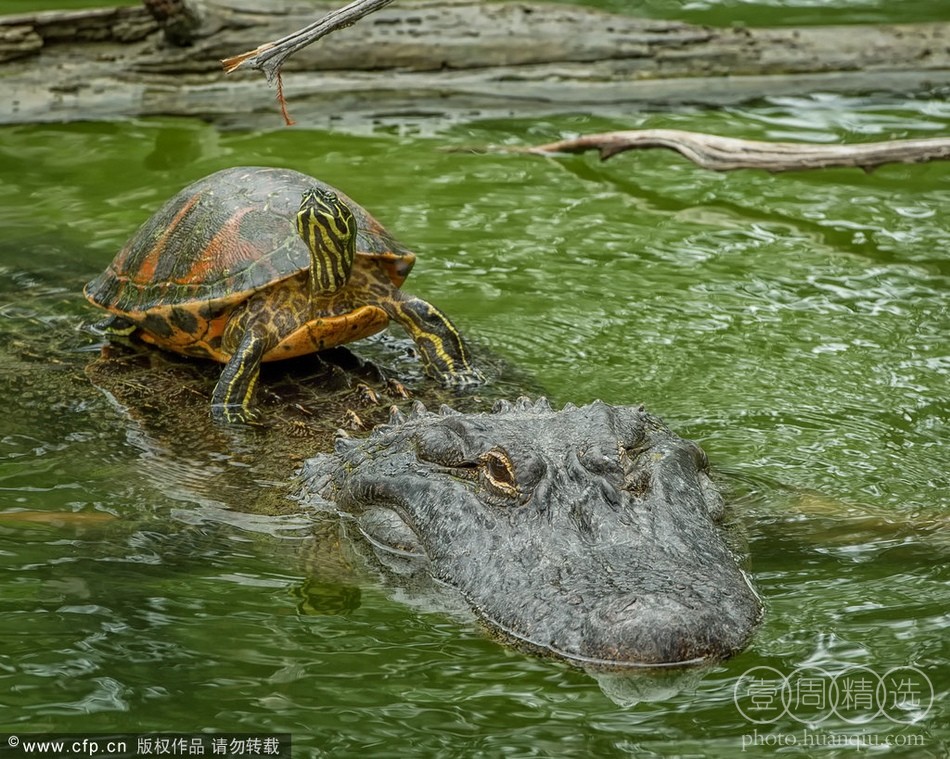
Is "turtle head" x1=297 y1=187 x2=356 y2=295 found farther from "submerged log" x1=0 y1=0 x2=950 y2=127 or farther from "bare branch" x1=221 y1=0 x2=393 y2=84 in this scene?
"submerged log" x1=0 y1=0 x2=950 y2=127

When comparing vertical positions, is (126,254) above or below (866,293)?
above

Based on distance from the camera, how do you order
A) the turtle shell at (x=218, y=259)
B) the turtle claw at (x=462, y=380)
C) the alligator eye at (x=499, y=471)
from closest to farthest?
the alligator eye at (x=499, y=471) → the turtle shell at (x=218, y=259) → the turtle claw at (x=462, y=380)

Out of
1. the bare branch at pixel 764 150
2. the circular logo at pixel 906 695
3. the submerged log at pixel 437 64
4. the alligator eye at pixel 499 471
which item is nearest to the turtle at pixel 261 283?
the alligator eye at pixel 499 471

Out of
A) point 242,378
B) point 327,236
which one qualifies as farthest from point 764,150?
point 242,378

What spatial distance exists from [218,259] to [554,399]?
1840mm

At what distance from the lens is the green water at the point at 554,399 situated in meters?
4.27

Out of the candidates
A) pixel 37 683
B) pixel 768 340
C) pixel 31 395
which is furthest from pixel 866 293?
pixel 37 683

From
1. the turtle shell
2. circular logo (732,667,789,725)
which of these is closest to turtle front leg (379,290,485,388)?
the turtle shell

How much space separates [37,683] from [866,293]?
599 cm

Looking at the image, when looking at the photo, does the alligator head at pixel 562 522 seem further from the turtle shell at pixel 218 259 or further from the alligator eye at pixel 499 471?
the turtle shell at pixel 218 259

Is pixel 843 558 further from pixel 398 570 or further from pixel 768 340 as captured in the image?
pixel 768 340

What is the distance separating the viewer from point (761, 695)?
167 inches

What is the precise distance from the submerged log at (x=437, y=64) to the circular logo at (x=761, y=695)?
8841mm

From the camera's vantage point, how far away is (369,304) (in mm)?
7023
